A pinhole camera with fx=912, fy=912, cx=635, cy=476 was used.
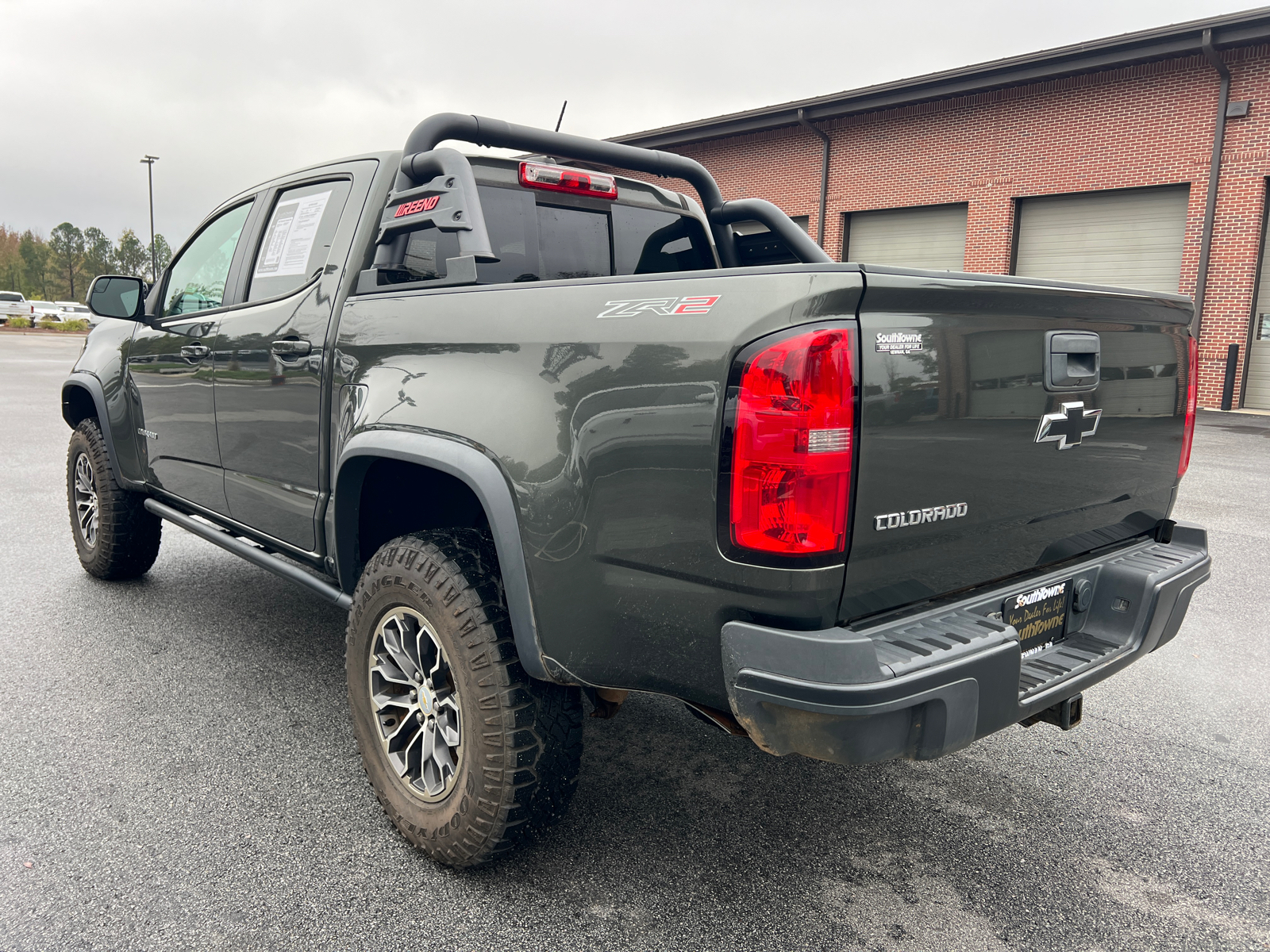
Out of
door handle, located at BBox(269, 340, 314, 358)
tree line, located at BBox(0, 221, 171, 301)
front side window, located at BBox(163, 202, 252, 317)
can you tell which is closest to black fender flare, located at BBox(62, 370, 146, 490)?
front side window, located at BBox(163, 202, 252, 317)

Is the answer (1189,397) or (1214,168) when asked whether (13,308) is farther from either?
(1189,397)

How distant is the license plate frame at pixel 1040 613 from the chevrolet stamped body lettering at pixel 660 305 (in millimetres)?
1044

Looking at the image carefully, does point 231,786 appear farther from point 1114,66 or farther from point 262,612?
point 1114,66

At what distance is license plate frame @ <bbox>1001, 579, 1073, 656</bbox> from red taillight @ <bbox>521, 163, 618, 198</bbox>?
2145 millimetres

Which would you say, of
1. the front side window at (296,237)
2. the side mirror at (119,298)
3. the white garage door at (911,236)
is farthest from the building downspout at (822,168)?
the front side window at (296,237)

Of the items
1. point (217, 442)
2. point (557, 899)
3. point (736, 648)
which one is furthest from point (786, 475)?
point (217, 442)

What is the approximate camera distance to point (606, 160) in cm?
363

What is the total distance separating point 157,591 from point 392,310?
120 inches

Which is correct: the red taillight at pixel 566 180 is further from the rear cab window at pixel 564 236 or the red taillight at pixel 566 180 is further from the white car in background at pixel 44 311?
the white car in background at pixel 44 311

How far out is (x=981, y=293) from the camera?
197 cm

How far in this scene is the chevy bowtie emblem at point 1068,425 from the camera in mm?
2193

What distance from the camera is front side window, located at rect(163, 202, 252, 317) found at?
3.86 m

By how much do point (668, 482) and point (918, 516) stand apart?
0.54m

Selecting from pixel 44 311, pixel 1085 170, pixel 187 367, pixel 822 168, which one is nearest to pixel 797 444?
pixel 187 367
